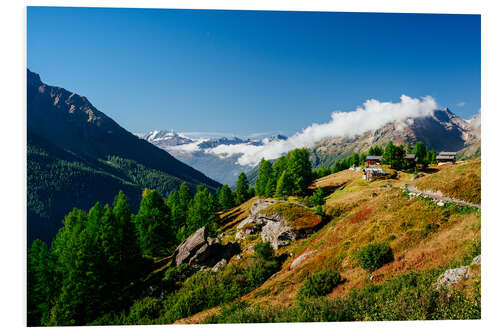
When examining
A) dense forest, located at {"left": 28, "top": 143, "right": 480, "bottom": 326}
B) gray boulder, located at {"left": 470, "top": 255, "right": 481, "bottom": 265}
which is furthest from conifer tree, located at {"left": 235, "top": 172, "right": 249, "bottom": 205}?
gray boulder, located at {"left": 470, "top": 255, "right": 481, "bottom": 265}

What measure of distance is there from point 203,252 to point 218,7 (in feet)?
66.8

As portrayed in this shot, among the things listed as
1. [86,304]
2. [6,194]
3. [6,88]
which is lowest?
[86,304]

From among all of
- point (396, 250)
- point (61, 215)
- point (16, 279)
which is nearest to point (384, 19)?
point (396, 250)

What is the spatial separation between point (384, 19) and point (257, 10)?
24.9ft

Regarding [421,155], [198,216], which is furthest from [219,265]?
[421,155]

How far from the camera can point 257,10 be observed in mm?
13992

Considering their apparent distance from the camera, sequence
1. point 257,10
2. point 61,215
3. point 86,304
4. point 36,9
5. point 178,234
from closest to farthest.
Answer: point 36,9
point 257,10
point 86,304
point 178,234
point 61,215

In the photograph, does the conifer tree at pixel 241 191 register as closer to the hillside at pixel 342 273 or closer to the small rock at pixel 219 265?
the hillside at pixel 342 273

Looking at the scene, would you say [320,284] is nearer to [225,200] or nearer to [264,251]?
[264,251]

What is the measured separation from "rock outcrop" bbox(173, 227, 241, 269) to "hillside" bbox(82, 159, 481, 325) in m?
0.30

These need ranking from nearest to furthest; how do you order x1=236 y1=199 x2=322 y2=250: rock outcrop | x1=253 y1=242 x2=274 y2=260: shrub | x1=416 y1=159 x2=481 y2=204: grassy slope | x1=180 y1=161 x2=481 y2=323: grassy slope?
1. x1=180 y1=161 x2=481 y2=323: grassy slope
2. x1=416 y1=159 x2=481 y2=204: grassy slope
3. x1=253 y1=242 x2=274 y2=260: shrub
4. x1=236 y1=199 x2=322 y2=250: rock outcrop

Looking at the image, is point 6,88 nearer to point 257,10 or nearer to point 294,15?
point 257,10

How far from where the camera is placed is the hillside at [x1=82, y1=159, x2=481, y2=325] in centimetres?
1113

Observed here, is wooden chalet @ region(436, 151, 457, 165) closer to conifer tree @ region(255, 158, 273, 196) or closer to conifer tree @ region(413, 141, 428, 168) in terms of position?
conifer tree @ region(413, 141, 428, 168)
